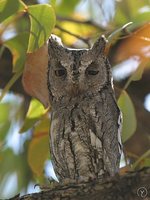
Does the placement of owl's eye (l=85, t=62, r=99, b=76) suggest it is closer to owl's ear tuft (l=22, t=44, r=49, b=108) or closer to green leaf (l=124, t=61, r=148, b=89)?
owl's ear tuft (l=22, t=44, r=49, b=108)

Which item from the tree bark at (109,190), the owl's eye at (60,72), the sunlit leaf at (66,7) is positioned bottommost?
the tree bark at (109,190)

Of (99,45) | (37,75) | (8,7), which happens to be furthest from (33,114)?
(8,7)

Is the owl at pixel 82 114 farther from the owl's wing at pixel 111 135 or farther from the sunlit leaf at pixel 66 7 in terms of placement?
the sunlit leaf at pixel 66 7

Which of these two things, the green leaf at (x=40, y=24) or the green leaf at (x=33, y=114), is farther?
the green leaf at (x=33, y=114)

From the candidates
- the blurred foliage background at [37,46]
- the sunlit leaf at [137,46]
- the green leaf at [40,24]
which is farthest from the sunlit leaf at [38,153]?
the green leaf at [40,24]

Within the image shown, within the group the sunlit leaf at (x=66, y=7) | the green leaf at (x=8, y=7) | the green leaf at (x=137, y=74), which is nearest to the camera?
the green leaf at (x=8, y=7)

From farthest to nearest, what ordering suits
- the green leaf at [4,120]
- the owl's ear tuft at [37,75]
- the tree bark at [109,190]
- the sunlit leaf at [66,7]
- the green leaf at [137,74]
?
the sunlit leaf at [66,7]
the green leaf at [4,120]
the owl's ear tuft at [37,75]
the green leaf at [137,74]
the tree bark at [109,190]

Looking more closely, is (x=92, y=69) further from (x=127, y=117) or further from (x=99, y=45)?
(x=127, y=117)

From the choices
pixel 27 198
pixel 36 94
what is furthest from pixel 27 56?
pixel 27 198
